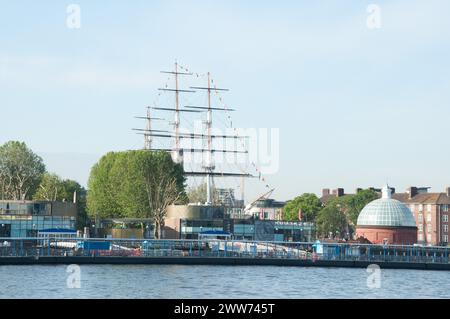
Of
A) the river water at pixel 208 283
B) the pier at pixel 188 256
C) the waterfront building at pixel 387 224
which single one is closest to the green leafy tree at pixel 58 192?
the pier at pixel 188 256

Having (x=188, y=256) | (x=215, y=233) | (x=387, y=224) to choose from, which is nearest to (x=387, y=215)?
(x=387, y=224)

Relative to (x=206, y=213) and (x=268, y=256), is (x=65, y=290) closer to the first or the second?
(x=268, y=256)

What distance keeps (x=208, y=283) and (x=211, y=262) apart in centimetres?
3625

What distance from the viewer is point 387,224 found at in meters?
166

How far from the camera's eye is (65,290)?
231ft

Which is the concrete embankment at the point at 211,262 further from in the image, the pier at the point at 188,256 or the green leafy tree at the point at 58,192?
the green leafy tree at the point at 58,192

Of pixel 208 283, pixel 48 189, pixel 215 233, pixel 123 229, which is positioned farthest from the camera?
pixel 48 189

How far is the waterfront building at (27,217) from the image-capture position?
134m

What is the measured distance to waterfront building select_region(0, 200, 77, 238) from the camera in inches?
5290

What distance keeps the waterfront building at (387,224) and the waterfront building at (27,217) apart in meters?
55.7

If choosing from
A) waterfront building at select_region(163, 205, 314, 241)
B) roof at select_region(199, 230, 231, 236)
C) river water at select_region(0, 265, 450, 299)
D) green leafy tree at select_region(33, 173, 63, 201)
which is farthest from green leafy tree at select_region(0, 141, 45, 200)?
river water at select_region(0, 265, 450, 299)

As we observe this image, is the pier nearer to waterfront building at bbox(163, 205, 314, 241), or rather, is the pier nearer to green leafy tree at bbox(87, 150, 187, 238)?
waterfront building at bbox(163, 205, 314, 241)

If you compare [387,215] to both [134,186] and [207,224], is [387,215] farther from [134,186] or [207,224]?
[134,186]
